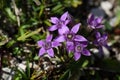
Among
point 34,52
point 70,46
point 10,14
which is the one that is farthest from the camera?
point 10,14

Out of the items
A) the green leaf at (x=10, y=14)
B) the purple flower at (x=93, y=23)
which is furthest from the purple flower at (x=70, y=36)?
the green leaf at (x=10, y=14)

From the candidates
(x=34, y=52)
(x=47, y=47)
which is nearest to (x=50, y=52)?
(x=47, y=47)

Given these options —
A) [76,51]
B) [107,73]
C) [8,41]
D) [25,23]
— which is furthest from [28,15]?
[107,73]

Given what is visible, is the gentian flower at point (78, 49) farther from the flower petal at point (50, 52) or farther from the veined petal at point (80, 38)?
the flower petal at point (50, 52)

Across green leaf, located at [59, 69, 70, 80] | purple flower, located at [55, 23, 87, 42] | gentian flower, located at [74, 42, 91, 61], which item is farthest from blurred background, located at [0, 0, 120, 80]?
purple flower, located at [55, 23, 87, 42]

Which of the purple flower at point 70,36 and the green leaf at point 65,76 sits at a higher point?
the purple flower at point 70,36

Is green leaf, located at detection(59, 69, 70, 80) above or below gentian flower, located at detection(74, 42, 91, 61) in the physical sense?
below

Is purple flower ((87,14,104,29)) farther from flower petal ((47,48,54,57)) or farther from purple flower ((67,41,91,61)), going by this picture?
flower petal ((47,48,54,57))

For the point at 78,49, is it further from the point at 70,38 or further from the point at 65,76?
the point at 65,76

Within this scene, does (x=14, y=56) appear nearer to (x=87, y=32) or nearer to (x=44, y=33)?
(x=44, y=33)
